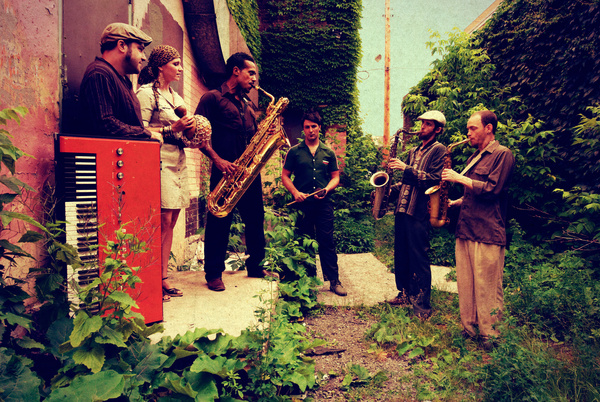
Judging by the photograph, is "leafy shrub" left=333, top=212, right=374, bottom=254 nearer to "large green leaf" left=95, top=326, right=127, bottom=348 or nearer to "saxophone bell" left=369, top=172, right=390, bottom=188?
"saxophone bell" left=369, top=172, right=390, bottom=188

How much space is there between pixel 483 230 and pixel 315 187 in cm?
209

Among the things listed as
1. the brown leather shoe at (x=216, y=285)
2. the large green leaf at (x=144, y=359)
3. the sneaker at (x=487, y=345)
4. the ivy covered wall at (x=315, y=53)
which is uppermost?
the ivy covered wall at (x=315, y=53)

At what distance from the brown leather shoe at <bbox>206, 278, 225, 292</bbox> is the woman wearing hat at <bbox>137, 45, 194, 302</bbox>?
0.28 metres

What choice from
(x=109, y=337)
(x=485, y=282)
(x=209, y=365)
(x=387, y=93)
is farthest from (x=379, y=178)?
(x=387, y=93)

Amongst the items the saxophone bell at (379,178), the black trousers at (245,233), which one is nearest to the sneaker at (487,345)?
the saxophone bell at (379,178)

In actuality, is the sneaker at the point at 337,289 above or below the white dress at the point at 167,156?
below

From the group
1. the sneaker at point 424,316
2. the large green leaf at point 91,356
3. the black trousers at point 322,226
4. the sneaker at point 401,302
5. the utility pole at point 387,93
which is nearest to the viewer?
the large green leaf at point 91,356

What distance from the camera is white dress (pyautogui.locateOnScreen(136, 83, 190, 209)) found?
2.96m

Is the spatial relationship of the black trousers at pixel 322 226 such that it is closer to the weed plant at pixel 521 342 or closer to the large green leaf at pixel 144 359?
the weed plant at pixel 521 342

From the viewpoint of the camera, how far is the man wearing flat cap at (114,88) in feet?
7.40

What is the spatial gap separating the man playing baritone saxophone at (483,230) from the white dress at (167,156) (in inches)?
95.0

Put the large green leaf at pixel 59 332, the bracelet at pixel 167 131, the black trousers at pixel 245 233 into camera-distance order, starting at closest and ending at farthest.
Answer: the large green leaf at pixel 59 332, the bracelet at pixel 167 131, the black trousers at pixel 245 233

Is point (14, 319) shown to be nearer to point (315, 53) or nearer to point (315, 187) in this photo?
point (315, 187)

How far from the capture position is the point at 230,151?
3.50 m
